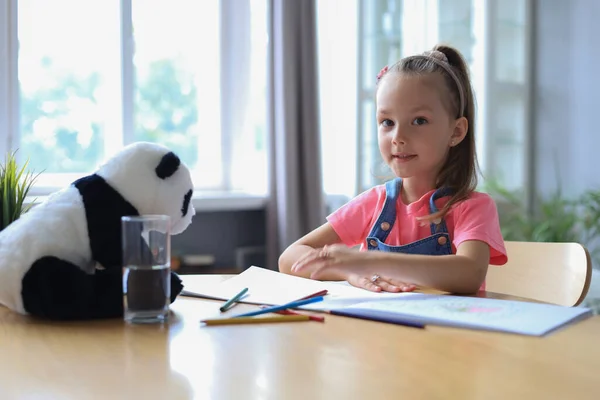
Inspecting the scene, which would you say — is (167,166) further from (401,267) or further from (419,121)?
(419,121)

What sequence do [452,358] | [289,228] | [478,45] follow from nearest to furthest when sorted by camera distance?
[452,358], [289,228], [478,45]

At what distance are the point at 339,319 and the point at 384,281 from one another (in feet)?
0.87

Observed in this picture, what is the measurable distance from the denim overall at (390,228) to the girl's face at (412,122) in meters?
0.08

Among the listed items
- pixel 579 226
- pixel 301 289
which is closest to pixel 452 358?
pixel 301 289

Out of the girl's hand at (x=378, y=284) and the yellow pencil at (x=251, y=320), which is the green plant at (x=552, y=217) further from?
the yellow pencil at (x=251, y=320)

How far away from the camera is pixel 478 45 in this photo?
3.69 metres

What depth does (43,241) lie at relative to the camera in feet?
2.93

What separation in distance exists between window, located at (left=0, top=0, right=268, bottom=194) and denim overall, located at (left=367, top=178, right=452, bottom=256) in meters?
1.47

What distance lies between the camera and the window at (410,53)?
3.07 meters

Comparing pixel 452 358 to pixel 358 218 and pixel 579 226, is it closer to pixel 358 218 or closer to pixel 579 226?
pixel 358 218

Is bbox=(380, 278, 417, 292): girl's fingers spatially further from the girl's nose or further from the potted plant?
the potted plant

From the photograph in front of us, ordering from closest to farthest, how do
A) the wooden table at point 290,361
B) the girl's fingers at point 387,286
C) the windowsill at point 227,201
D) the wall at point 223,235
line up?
the wooden table at point 290,361
the girl's fingers at point 387,286
the windowsill at point 227,201
the wall at point 223,235

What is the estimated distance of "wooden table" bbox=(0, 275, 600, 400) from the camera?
0.60 meters

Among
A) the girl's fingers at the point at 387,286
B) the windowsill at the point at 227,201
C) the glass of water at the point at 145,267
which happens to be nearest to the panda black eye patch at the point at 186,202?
the glass of water at the point at 145,267
